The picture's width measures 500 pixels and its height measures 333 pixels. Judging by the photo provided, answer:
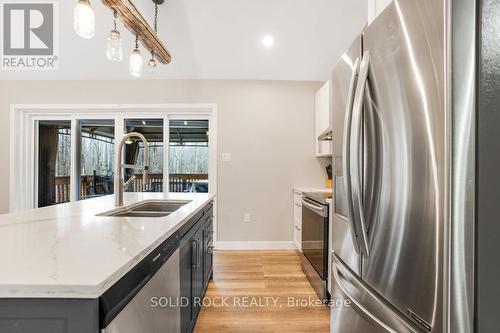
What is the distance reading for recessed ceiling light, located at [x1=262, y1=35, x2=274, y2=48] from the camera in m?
3.16

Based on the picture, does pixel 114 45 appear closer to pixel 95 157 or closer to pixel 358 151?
pixel 358 151

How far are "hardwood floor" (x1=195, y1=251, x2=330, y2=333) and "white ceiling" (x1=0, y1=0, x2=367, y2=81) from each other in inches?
102

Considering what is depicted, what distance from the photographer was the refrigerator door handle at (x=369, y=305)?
2.60 feet

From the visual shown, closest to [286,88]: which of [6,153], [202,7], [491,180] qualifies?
[202,7]

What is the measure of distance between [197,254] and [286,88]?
9.25 ft

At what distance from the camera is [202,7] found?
2.81 meters

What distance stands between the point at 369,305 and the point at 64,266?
99cm

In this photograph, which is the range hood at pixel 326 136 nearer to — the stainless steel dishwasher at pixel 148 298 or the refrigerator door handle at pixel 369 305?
the refrigerator door handle at pixel 369 305

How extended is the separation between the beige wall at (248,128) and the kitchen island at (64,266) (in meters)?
2.71

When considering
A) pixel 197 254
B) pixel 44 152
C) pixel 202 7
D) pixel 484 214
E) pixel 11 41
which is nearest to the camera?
pixel 484 214

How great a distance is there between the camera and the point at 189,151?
4027 mm

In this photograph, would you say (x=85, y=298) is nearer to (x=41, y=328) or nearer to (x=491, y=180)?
(x=41, y=328)

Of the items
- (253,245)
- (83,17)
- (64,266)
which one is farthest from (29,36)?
(253,245)

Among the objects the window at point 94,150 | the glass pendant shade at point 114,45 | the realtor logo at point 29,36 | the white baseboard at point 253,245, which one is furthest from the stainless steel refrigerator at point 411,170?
the realtor logo at point 29,36
